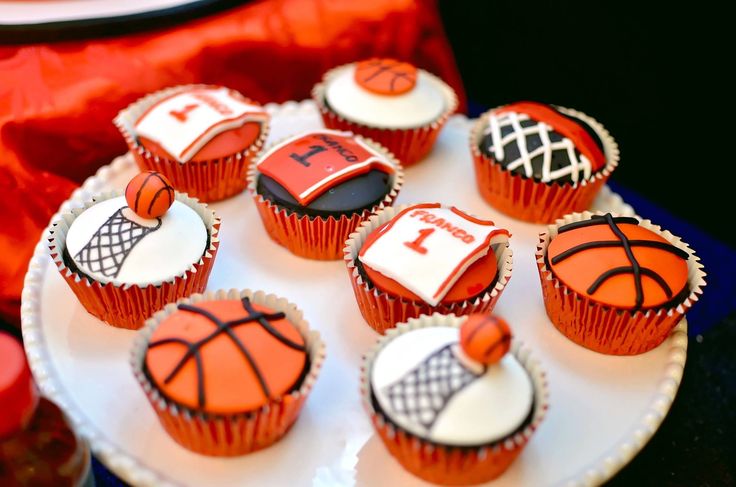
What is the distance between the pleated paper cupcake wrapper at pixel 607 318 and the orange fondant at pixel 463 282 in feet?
0.50

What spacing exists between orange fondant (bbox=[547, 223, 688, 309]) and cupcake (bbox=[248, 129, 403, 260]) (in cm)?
49

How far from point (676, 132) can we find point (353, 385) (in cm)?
214

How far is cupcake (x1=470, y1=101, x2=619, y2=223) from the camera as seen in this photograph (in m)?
2.19

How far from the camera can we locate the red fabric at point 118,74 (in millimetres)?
2357

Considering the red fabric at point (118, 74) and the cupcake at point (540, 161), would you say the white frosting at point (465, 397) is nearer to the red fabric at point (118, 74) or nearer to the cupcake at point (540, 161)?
the cupcake at point (540, 161)

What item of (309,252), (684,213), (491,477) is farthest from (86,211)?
(684,213)

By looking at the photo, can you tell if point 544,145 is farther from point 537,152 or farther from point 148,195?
point 148,195

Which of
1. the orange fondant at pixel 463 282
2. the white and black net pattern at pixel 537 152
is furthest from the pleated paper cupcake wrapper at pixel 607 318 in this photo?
the white and black net pattern at pixel 537 152

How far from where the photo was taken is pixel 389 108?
7.85 feet

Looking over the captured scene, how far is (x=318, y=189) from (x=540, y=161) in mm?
629

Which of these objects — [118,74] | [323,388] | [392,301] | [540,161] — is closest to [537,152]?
[540,161]

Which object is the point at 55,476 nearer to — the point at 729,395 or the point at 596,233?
the point at 596,233

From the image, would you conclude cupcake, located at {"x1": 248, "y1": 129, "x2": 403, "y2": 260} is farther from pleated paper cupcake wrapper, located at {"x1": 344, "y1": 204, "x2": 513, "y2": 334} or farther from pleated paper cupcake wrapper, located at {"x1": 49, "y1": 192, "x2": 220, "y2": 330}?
pleated paper cupcake wrapper, located at {"x1": 49, "y1": 192, "x2": 220, "y2": 330}

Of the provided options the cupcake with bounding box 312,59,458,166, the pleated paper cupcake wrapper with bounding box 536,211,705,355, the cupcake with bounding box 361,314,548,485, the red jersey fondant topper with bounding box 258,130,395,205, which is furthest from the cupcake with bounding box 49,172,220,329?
the pleated paper cupcake wrapper with bounding box 536,211,705,355
